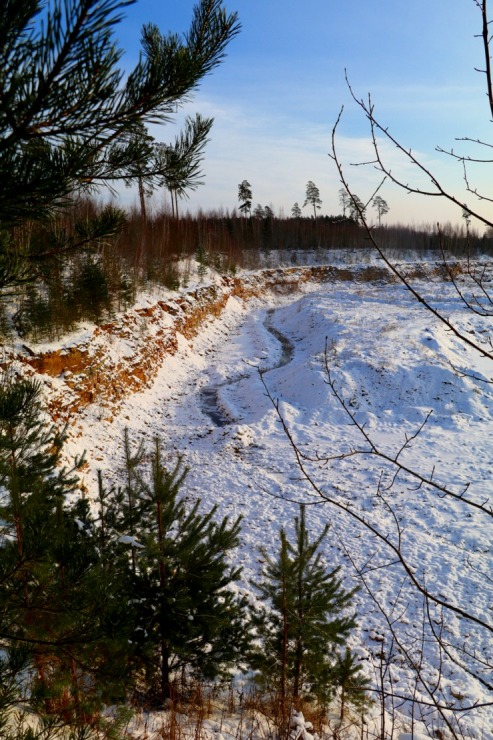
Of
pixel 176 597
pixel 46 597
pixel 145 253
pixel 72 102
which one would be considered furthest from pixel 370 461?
pixel 145 253

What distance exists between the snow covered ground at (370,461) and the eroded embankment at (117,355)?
44 centimetres

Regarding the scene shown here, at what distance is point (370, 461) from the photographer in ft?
34.1

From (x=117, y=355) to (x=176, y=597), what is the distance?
31.8ft

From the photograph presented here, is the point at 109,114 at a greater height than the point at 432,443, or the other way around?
the point at 109,114

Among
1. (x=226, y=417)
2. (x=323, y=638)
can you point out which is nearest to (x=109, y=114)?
(x=323, y=638)

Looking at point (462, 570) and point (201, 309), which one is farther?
point (201, 309)

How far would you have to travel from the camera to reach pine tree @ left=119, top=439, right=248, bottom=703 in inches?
151

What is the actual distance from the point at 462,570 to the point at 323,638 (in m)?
3.86

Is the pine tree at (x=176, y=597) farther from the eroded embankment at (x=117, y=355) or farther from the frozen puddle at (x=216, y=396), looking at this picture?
the frozen puddle at (x=216, y=396)

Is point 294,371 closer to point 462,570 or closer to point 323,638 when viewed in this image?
point 462,570

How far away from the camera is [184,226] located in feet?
94.4

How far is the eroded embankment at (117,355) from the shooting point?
9820 millimetres

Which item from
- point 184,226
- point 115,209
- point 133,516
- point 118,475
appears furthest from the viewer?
point 184,226

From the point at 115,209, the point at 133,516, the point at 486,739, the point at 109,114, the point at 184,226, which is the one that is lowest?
the point at 486,739
